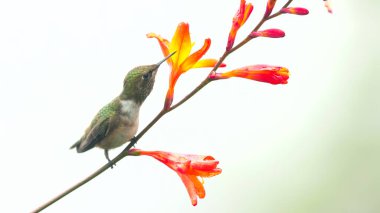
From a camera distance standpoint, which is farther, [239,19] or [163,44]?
[163,44]

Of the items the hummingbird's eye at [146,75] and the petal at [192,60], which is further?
the hummingbird's eye at [146,75]

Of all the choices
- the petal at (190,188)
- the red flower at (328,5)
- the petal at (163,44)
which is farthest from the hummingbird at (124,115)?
the red flower at (328,5)

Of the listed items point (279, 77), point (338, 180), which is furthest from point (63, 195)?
point (338, 180)

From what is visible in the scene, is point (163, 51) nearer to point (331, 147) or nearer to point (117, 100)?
point (117, 100)

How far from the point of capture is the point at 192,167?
323cm

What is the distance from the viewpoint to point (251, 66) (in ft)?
10.3

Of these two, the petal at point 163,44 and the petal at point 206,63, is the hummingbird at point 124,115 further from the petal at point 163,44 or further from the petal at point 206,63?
the petal at point 206,63

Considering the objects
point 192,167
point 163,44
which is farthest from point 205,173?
point 163,44

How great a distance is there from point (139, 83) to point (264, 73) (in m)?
0.92

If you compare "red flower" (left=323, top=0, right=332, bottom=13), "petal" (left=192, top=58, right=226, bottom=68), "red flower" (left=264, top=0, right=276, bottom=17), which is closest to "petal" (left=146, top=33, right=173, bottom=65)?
"petal" (left=192, top=58, right=226, bottom=68)

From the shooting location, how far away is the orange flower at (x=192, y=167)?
3.19 m

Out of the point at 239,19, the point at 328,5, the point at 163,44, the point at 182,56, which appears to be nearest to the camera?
the point at 328,5

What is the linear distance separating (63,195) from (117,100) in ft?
5.00

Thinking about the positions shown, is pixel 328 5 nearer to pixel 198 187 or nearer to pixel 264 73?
pixel 264 73
